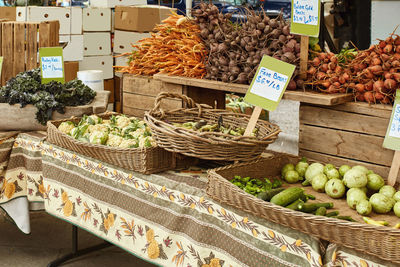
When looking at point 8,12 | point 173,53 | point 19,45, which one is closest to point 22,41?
point 19,45

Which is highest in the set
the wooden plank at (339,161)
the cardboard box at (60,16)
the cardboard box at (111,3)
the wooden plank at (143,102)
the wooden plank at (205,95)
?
the cardboard box at (111,3)

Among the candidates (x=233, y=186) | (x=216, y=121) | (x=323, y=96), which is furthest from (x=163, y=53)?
(x=233, y=186)

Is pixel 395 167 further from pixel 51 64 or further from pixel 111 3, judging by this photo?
pixel 111 3

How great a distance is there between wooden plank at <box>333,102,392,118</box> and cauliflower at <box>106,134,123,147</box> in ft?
3.33

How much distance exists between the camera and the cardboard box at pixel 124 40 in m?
6.18

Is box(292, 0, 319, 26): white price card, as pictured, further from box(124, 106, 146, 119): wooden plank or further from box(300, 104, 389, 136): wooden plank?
box(124, 106, 146, 119): wooden plank

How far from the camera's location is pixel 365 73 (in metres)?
2.05

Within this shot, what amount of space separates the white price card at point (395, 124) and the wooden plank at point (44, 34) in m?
2.52

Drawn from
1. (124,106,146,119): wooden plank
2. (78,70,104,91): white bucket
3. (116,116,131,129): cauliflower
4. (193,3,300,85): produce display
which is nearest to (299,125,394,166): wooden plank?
(193,3,300,85): produce display

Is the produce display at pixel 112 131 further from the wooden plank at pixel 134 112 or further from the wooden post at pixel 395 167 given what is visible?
the wooden post at pixel 395 167

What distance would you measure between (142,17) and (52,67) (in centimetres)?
313

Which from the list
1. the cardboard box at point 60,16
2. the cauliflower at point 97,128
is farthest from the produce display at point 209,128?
the cardboard box at point 60,16

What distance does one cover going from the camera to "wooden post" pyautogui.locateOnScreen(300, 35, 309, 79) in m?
2.16

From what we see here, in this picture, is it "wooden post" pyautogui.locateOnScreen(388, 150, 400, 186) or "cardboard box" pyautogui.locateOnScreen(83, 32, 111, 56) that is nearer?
"wooden post" pyautogui.locateOnScreen(388, 150, 400, 186)
